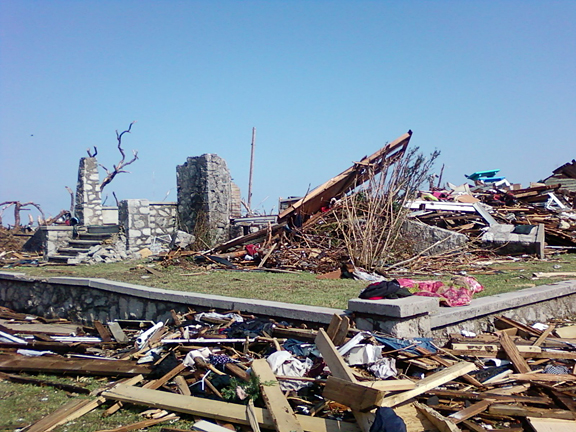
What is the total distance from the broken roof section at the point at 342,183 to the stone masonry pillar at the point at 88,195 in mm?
8222

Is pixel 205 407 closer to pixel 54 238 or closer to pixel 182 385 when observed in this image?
pixel 182 385

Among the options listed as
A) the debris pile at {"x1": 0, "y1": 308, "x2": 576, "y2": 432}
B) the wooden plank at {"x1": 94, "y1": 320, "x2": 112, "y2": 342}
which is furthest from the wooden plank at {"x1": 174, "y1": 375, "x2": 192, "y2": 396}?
the wooden plank at {"x1": 94, "y1": 320, "x2": 112, "y2": 342}

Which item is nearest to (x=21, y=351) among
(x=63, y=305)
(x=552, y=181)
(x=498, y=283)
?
(x=63, y=305)

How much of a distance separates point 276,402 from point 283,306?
1919mm

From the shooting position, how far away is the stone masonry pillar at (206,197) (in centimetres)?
1464

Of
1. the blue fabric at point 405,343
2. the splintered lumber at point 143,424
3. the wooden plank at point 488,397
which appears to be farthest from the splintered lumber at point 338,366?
the splintered lumber at point 143,424

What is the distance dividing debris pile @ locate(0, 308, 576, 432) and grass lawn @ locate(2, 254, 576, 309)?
113cm

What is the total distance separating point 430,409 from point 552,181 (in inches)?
875

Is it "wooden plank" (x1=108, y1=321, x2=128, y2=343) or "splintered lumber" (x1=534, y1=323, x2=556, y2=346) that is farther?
"wooden plank" (x1=108, y1=321, x2=128, y2=343)

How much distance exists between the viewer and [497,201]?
16359mm

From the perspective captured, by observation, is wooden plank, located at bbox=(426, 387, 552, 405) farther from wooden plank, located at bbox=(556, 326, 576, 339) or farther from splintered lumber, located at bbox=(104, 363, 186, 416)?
splintered lumber, located at bbox=(104, 363, 186, 416)

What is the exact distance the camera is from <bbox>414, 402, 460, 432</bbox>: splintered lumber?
11.2 feet

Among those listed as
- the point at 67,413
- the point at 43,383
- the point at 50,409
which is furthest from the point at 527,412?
the point at 43,383

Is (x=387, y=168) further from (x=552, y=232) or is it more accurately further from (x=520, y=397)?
(x=520, y=397)
